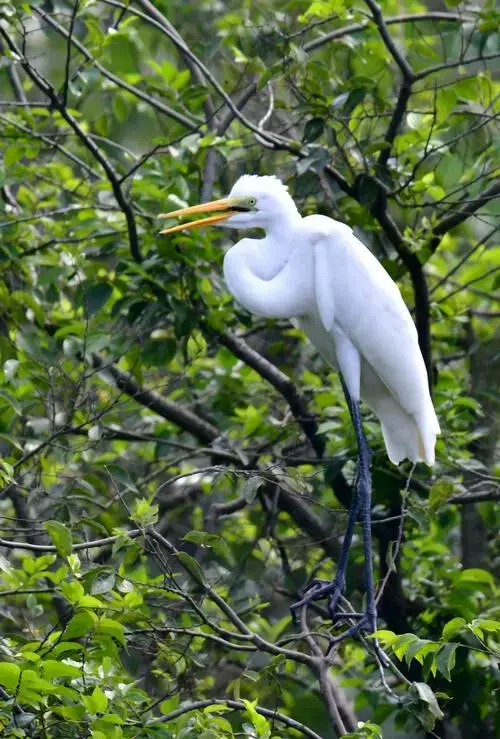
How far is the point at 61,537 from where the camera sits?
234 cm

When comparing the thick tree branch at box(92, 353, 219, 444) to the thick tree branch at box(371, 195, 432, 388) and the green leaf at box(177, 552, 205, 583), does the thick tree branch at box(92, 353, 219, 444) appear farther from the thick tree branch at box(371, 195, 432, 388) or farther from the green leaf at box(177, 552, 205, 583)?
the green leaf at box(177, 552, 205, 583)

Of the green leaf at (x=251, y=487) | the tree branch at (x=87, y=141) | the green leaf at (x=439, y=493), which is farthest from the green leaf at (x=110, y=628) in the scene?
the tree branch at (x=87, y=141)

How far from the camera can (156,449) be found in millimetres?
4316

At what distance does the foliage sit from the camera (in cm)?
344

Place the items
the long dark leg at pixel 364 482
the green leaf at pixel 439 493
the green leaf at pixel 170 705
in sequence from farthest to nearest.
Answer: the long dark leg at pixel 364 482
the green leaf at pixel 439 493
the green leaf at pixel 170 705

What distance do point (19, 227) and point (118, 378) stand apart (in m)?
0.61

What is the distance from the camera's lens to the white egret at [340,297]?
3.49 m

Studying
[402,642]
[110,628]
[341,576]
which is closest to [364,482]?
[341,576]

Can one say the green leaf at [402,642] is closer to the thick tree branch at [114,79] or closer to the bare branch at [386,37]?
the bare branch at [386,37]

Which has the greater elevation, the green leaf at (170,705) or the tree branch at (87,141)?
the tree branch at (87,141)

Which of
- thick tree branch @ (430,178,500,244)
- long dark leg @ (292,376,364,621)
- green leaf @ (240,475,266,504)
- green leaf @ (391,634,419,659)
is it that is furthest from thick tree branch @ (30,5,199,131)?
green leaf @ (391,634,419,659)

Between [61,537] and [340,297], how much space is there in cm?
143

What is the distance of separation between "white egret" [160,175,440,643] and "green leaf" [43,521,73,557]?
4.07ft

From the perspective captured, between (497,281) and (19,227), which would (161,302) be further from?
(497,281)
